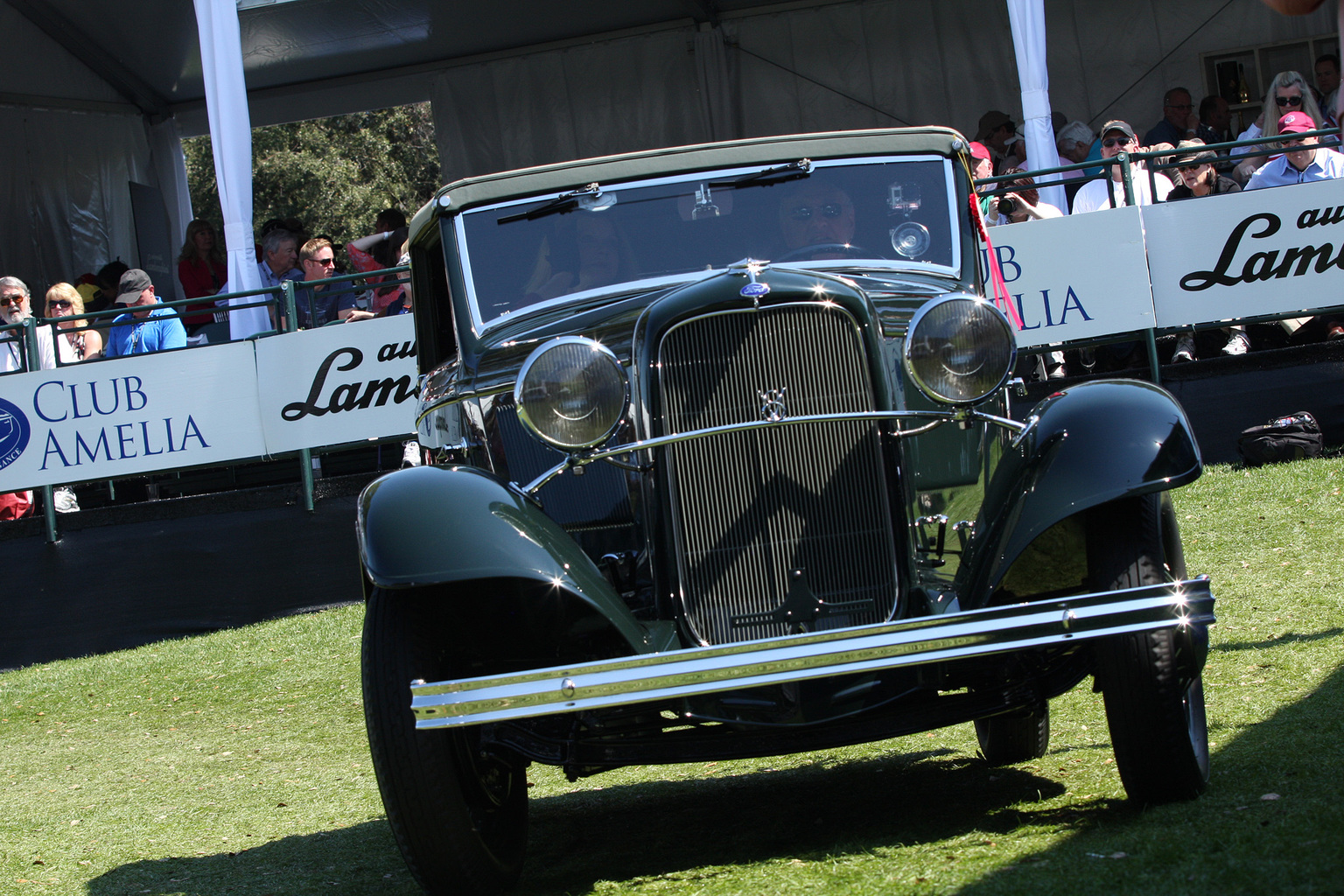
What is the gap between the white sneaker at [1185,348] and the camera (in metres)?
9.38

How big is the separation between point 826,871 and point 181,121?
15018mm

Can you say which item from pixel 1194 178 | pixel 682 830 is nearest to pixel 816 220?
pixel 682 830

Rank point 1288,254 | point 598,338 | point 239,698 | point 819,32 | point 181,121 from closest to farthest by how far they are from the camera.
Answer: point 598,338 < point 239,698 < point 1288,254 < point 819,32 < point 181,121

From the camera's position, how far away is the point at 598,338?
3.94 meters

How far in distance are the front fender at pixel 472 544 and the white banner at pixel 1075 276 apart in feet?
20.4

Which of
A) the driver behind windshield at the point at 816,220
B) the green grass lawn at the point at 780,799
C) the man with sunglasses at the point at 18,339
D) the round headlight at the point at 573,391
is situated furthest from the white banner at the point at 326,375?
the round headlight at the point at 573,391

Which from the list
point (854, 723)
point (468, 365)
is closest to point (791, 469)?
point (854, 723)

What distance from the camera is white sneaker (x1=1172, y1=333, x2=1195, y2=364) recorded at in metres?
9.38

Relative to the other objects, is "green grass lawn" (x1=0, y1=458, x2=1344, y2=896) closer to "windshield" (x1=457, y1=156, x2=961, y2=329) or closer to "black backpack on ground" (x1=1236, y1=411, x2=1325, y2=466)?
"black backpack on ground" (x1=1236, y1=411, x2=1325, y2=466)

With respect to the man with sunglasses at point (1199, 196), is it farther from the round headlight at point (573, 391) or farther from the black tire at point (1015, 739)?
the round headlight at point (573, 391)

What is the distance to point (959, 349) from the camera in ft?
11.9

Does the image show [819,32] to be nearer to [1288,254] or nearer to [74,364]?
[1288,254]

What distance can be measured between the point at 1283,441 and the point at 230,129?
7957 millimetres

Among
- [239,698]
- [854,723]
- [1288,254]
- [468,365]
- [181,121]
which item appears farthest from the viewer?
[181,121]
